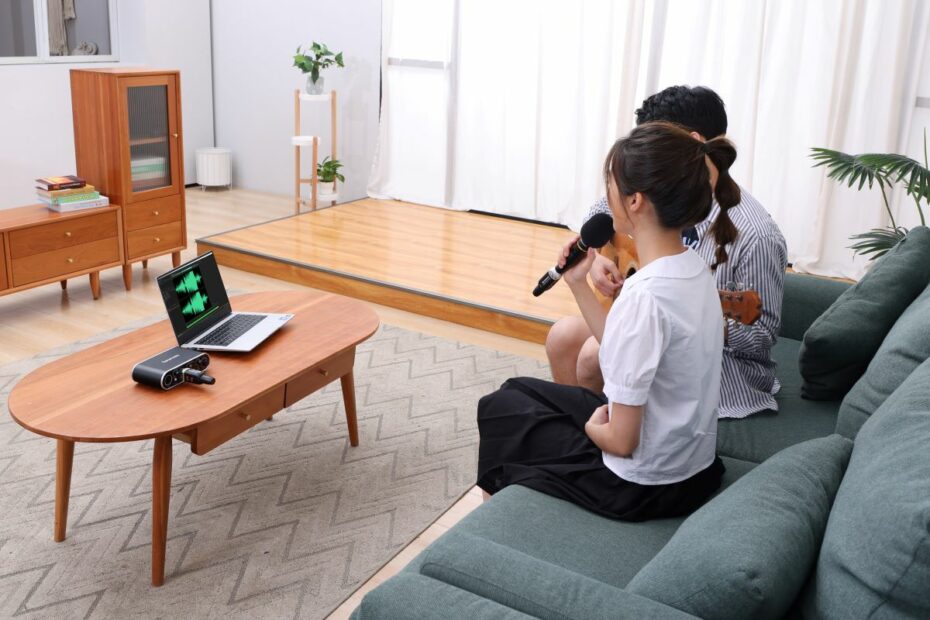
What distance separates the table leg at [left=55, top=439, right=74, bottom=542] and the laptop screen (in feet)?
1.32

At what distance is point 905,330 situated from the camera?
2035 mm

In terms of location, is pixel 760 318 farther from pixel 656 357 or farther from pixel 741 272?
pixel 656 357

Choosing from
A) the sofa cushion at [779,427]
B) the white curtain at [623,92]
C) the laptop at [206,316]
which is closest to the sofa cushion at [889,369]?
the sofa cushion at [779,427]

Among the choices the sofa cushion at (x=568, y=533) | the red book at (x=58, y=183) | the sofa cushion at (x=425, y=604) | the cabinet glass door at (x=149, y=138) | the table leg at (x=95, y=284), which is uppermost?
the cabinet glass door at (x=149, y=138)

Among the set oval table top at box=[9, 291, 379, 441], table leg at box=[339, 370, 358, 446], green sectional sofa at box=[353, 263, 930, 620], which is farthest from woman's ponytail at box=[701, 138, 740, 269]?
table leg at box=[339, 370, 358, 446]

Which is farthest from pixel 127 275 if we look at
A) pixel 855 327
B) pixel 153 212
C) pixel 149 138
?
pixel 855 327

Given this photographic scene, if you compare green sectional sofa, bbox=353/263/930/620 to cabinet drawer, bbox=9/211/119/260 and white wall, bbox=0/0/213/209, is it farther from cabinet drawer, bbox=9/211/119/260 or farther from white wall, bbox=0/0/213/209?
white wall, bbox=0/0/213/209

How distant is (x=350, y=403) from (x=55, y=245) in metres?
1.97

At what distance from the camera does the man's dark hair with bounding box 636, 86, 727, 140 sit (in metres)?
2.42

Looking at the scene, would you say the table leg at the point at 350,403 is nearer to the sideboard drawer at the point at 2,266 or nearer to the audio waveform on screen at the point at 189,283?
the audio waveform on screen at the point at 189,283

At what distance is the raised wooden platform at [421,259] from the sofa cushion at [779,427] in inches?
64.1

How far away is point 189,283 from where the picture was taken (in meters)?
2.57

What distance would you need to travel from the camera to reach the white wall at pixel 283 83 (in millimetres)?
6254

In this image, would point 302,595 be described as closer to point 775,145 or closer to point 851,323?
point 851,323
